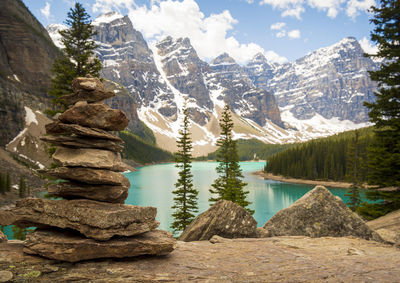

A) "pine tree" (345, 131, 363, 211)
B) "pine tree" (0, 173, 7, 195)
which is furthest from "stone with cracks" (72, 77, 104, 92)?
"pine tree" (0, 173, 7, 195)

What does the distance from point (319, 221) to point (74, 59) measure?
22607mm

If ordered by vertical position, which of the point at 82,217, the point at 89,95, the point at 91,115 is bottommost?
the point at 82,217

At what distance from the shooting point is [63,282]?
594 centimetres

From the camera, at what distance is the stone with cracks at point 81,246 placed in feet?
21.5

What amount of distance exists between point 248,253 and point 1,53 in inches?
7134

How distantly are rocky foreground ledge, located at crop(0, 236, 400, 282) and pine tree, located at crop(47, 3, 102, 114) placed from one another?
1591cm

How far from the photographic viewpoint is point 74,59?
20719 mm

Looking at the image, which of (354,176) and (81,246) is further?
(354,176)

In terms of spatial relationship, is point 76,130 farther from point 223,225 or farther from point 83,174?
point 223,225

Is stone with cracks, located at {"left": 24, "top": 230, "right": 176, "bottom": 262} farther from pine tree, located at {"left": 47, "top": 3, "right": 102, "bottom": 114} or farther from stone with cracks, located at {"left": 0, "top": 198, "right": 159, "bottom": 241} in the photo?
pine tree, located at {"left": 47, "top": 3, "right": 102, "bottom": 114}

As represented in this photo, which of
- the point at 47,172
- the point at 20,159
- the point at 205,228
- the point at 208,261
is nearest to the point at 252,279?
the point at 208,261

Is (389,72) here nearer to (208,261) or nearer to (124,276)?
(208,261)

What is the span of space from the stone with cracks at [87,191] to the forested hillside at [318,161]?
10178 centimetres

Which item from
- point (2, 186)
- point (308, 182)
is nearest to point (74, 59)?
point (2, 186)
